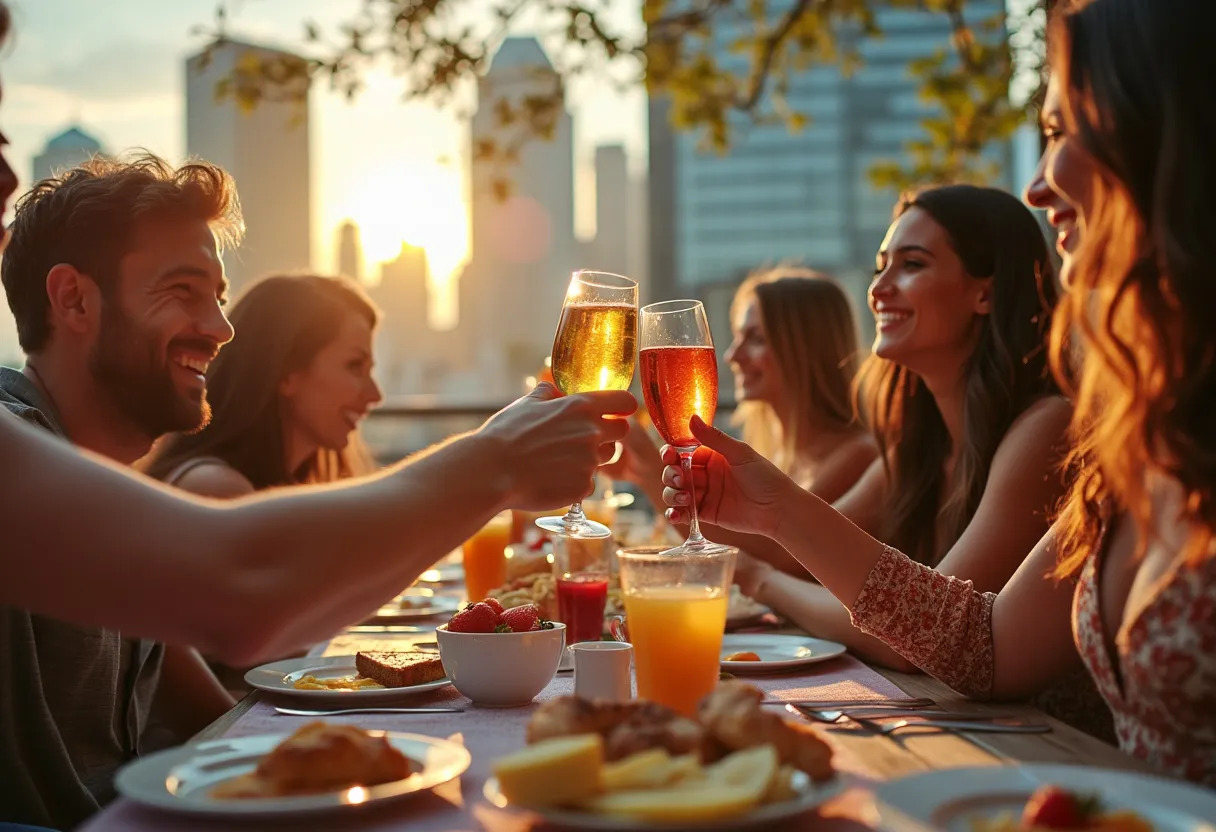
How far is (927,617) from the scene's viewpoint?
1.90 metres

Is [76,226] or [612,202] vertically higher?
[612,202]

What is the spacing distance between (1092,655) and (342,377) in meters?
2.60

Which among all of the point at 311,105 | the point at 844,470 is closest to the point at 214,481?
the point at 844,470

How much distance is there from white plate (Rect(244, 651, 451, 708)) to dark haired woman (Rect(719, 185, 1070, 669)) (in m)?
0.92

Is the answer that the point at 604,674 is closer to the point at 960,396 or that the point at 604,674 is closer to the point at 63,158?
the point at 960,396

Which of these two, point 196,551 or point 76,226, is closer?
point 196,551

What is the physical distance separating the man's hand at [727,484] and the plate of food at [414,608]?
0.83m

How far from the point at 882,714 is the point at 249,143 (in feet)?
21.0

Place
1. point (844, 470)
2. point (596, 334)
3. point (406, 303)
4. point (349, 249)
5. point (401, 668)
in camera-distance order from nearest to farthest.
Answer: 1. point (401, 668)
2. point (596, 334)
3. point (844, 470)
4. point (349, 249)
5. point (406, 303)

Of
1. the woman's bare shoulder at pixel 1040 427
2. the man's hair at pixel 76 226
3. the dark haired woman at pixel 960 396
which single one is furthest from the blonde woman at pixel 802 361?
the man's hair at pixel 76 226

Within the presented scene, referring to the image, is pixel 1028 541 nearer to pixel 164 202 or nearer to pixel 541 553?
pixel 541 553

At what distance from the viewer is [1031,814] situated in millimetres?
1011

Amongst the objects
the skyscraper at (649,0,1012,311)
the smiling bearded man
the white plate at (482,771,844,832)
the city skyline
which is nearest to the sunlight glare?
the city skyline

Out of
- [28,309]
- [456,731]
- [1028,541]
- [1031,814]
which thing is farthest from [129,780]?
[1028,541]
